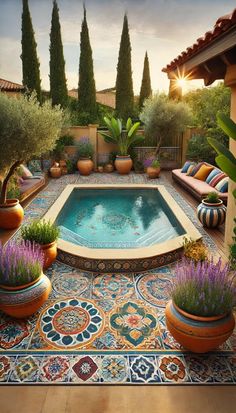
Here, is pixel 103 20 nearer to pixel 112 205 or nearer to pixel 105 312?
pixel 112 205

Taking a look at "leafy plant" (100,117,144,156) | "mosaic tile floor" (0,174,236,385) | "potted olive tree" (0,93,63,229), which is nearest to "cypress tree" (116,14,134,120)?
"leafy plant" (100,117,144,156)

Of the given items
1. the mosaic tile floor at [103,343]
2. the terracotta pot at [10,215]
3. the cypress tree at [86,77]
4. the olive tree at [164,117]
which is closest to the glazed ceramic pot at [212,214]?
the mosaic tile floor at [103,343]

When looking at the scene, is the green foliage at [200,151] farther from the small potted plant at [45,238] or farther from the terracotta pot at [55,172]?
the small potted plant at [45,238]

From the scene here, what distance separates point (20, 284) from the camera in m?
3.99

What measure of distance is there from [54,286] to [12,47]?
62.6 ft

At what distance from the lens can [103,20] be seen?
61.8 feet

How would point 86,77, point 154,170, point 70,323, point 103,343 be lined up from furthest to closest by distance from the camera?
point 86,77, point 154,170, point 70,323, point 103,343

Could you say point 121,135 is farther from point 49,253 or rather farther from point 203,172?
point 49,253

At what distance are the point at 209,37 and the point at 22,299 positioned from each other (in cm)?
378

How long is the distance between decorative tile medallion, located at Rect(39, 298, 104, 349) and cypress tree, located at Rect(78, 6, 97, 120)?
56.8 ft

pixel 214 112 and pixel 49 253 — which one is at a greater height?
pixel 214 112

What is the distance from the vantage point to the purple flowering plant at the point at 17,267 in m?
3.95

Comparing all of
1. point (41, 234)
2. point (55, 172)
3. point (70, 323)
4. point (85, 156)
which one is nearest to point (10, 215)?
point (41, 234)

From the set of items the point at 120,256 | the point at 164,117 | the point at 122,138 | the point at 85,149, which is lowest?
the point at 120,256
